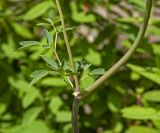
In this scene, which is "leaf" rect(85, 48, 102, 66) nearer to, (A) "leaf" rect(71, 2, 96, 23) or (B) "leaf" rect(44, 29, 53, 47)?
(A) "leaf" rect(71, 2, 96, 23)

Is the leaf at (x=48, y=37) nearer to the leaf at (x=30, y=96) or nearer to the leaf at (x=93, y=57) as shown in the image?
the leaf at (x=93, y=57)

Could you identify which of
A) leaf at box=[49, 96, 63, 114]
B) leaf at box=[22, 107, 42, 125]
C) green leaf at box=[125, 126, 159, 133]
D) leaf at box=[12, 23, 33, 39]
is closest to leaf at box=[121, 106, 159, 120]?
green leaf at box=[125, 126, 159, 133]

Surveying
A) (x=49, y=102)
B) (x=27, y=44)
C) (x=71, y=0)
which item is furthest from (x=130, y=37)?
(x=27, y=44)

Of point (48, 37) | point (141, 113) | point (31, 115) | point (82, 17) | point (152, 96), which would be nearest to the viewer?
point (48, 37)

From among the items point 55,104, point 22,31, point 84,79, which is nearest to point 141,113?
point 84,79

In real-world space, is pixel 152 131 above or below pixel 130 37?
below

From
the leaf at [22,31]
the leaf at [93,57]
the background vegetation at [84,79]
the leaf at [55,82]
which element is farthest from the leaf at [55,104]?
the leaf at [22,31]

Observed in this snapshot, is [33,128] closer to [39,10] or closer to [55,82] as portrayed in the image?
[55,82]

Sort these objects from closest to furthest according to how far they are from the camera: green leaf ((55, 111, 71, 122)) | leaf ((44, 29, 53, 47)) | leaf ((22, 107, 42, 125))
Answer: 1. leaf ((44, 29, 53, 47))
2. green leaf ((55, 111, 71, 122))
3. leaf ((22, 107, 42, 125))

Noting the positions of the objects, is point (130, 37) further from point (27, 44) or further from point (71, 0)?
point (27, 44)
